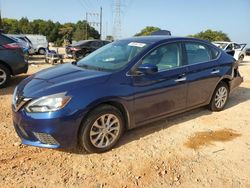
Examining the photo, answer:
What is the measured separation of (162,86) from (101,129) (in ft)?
4.05

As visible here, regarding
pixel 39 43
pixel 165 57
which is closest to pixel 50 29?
pixel 39 43

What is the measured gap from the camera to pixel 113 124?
3.87 metres

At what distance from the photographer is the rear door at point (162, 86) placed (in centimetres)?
408

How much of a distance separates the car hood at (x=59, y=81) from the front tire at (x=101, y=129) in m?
0.40

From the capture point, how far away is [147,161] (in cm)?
366

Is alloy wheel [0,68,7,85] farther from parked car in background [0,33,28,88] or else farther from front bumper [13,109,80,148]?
front bumper [13,109,80,148]

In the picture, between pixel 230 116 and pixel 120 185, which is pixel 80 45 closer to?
pixel 230 116

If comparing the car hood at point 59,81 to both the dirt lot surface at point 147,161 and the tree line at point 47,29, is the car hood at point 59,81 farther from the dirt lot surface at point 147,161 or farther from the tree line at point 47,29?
the tree line at point 47,29

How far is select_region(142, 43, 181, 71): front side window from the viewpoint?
432 cm

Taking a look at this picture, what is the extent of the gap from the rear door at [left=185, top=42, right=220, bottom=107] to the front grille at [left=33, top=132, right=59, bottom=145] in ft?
8.23

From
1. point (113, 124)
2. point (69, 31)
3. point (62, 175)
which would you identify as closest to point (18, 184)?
point (62, 175)

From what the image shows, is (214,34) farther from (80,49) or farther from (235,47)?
(80,49)

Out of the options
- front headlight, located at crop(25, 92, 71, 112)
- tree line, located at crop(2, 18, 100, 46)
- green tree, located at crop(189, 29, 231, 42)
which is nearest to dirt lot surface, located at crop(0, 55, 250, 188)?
front headlight, located at crop(25, 92, 71, 112)

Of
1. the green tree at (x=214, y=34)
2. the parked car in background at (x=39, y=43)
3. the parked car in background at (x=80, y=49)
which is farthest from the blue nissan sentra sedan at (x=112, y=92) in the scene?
the green tree at (x=214, y=34)
